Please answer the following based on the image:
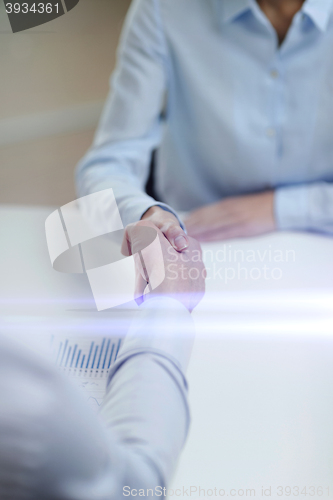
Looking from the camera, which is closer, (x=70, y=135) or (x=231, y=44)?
(x=231, y=44)

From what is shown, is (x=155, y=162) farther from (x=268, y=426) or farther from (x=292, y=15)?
(x=268, y=426)

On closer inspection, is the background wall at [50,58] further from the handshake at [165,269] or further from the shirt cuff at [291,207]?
the shirt cuff at [291,207]

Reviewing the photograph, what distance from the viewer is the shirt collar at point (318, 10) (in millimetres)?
385

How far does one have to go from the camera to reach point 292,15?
423 mm

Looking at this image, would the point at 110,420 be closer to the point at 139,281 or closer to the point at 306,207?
the point at 139,281

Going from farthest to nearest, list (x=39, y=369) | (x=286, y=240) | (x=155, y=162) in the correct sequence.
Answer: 1. (x=155, y=162)
2. (x=286, y=240)
3. (x=39, y=369)

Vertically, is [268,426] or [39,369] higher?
[39,369]

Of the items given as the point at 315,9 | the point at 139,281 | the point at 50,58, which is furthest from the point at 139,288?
the point at 315,9

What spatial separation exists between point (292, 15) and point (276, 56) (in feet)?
0.15

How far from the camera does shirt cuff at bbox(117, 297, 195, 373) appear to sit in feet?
0.63

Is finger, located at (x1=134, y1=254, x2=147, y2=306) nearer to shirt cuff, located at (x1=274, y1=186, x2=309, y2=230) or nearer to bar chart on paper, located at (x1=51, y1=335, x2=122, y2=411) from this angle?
bar chart on paper, located at (x1=51, y1=335, x2=122, y2=411)

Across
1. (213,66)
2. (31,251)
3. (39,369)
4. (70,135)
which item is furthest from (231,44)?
(70,135)

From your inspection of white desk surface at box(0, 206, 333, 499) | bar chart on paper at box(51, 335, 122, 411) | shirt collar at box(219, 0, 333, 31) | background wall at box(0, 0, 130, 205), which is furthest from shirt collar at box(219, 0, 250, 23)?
bar chart on paper at box(51, 335, 122, 411)

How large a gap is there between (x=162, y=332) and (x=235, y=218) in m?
0.25
